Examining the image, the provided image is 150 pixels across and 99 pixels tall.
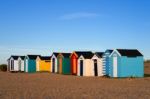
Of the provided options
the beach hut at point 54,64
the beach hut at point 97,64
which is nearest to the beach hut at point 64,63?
the beach hut at point 54,64

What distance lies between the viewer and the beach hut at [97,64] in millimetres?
39062

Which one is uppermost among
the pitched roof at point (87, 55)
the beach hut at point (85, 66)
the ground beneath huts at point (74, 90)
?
the pitched roof at point (87, 55)

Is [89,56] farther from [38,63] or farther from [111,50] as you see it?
[38,63]

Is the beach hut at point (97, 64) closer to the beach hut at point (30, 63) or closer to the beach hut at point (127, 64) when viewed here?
the beach hut at point (127, 64)

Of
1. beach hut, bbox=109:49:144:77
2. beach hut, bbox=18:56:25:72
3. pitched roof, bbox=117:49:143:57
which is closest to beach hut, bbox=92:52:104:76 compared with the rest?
beach hut, bbox=109:49:144:77

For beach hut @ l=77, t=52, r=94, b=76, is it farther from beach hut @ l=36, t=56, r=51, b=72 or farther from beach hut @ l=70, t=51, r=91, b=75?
beach hut @ l=36, t=56, r=51, b=72

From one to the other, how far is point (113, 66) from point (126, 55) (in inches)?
70.7

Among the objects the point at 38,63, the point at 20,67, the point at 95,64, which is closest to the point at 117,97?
the point at 95,64

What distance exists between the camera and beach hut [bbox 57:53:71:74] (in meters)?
45.8

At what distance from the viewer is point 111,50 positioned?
36.3 meters

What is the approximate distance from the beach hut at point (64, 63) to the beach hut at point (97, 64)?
5931mm

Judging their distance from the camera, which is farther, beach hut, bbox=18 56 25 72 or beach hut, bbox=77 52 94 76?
beach hut, bbox=18 56 25 72

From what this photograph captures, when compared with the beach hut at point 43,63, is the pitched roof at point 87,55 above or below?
above

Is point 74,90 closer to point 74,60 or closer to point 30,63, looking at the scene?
point 74,60
